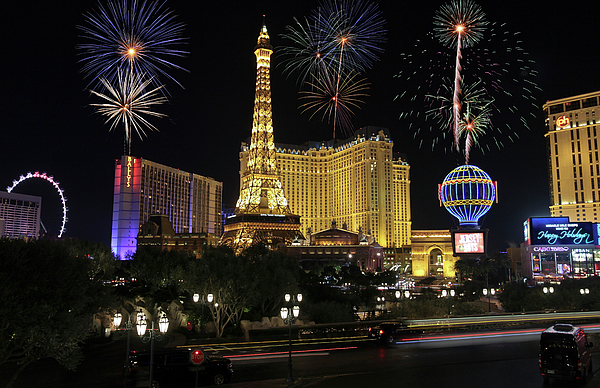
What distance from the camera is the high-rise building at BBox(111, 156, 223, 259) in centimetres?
13050

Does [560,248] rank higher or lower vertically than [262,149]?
lower

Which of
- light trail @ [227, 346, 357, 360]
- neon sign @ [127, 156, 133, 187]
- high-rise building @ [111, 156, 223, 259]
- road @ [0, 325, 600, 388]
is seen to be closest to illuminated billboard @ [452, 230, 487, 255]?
road @ [0, 325, 600, 388]

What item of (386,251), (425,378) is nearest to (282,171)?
(386,251)

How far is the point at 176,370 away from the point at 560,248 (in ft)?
287

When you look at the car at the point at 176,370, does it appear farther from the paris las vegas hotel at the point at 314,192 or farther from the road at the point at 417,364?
the paris las vegas hotel at the point at 314,192

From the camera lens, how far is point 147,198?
443ft

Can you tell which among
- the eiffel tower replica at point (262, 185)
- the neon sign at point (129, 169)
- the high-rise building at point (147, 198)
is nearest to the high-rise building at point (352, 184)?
the high-rise building at point (147, 198)

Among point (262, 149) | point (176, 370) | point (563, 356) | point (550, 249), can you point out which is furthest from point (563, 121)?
point (176, 370)

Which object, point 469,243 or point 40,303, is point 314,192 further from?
point 40,303

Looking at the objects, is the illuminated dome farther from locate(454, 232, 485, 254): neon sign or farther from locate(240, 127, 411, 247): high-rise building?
locate(240, 127, 411, 247): high-rise building

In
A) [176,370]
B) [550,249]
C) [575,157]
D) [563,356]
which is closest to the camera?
[563,356]

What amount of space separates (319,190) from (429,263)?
57452mm

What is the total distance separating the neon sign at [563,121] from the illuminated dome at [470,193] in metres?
68.0

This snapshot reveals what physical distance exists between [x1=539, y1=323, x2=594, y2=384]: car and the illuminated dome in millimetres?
64342
